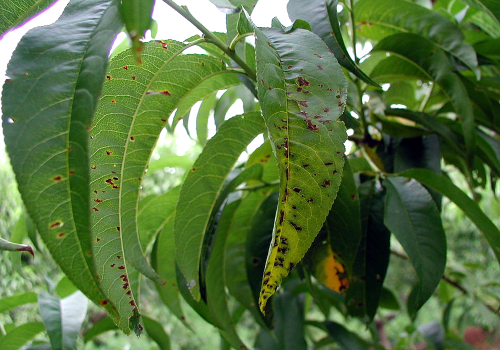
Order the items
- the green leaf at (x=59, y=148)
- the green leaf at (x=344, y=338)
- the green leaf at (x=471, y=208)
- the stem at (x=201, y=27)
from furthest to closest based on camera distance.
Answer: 1. the green leaf at (x=344, y=338)
2. the green leaf at (x=471, y=208)
3. the stem at (x=201, y=27)
4. the green leaf at (x=59, y=148)

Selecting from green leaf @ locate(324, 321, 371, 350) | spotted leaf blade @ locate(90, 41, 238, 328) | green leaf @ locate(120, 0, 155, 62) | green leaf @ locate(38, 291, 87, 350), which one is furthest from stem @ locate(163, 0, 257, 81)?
green leaf @ locate(324, 321, 371, 350)

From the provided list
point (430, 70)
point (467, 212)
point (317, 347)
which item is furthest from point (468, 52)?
point (317, 347)

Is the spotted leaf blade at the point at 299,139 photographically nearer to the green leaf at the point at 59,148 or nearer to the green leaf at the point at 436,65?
the green leaf at the point at 59,148

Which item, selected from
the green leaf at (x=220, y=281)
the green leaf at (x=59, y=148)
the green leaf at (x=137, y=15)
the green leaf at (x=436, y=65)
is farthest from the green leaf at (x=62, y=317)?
the green leaf at (x=436, y=65)

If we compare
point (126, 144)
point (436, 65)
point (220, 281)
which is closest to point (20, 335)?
point (220, 281)

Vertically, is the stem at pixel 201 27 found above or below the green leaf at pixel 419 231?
above

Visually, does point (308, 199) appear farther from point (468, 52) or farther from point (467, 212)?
point (468, 52)

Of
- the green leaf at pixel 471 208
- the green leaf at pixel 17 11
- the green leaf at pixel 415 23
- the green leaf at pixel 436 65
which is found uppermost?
the green leaf at pixel 17 11

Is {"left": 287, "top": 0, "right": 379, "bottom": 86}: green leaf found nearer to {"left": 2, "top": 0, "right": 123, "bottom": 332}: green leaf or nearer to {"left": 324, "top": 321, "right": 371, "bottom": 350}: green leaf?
{"left": 2, "top": 0, "right": 123, "bottom": 332}: green leaf
